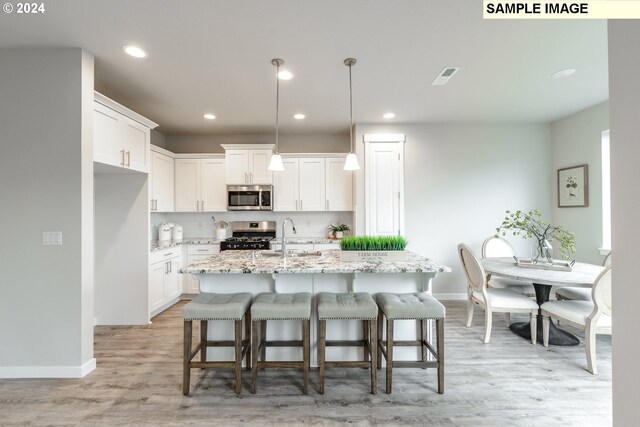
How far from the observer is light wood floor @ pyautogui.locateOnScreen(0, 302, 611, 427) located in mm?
1966

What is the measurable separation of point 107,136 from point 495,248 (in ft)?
15.8

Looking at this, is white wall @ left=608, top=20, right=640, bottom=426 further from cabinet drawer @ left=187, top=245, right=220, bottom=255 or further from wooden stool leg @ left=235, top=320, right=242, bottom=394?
cabinet drawer @ left=187, top=245, right=220, bottom=255

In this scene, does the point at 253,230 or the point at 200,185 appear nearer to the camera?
the point at 200,185

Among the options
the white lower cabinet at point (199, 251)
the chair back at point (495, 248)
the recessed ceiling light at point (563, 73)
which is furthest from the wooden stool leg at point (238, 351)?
the recessed ceiling light at point (563, 73)

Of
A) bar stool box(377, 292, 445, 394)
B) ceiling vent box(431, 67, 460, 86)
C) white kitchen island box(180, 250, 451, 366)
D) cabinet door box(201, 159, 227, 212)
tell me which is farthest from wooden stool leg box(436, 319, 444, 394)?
cabinet door box(201, 159, 227, 212)

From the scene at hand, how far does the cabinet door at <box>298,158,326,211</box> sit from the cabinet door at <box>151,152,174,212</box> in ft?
6.72

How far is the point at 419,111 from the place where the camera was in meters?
4.08

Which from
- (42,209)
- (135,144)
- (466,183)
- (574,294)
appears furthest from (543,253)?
(42,209)

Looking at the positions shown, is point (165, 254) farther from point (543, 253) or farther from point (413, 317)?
point (543, 253)

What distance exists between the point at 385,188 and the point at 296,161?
147 centimetres

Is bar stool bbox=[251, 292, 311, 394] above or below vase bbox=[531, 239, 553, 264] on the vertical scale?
below

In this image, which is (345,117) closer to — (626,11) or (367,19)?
(367,19)

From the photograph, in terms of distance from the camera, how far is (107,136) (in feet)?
9.70

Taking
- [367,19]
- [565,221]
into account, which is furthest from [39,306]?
[565,221]
